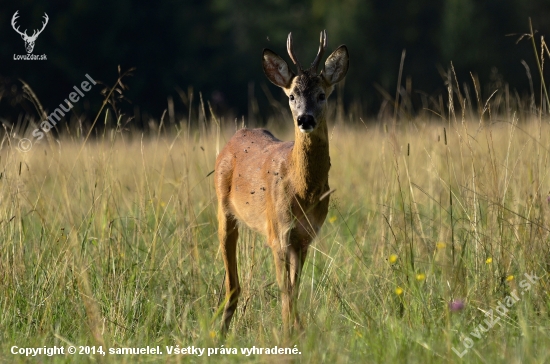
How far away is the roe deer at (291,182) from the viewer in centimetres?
459

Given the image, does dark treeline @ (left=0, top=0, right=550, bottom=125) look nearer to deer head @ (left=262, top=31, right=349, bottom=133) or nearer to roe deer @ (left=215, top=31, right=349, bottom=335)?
roe deer @ (left=215, top=31, right=349, bottom=335)

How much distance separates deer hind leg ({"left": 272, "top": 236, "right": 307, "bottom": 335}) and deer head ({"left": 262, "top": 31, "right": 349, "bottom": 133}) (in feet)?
2.30

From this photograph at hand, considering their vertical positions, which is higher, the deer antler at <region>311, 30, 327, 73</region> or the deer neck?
the deer antler at <region>311, 30, 327, 73</region>

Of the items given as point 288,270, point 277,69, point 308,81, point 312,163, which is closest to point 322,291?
point 288,270

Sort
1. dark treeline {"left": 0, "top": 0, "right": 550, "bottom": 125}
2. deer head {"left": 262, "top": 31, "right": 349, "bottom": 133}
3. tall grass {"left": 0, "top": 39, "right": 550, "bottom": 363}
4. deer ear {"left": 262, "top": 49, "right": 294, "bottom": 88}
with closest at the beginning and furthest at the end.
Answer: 1. tall grass {"left": 0, "top": 39, "right": 550, "bottom": 363}
2. deer head {"left": 262, "top": 31, "right": 349, "bottom": 133}
3. deer ear {"left": 262, "top": 49, "right": 294, "bottom": 88}
4. dark treeline {"left": 0, "top": 0, "right": 550, "bottom": 125}

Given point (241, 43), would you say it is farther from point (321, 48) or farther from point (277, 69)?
point (321, 48)

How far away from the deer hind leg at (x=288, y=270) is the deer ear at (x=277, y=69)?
0.95 m

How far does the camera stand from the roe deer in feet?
15.1

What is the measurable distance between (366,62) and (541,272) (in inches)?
1146

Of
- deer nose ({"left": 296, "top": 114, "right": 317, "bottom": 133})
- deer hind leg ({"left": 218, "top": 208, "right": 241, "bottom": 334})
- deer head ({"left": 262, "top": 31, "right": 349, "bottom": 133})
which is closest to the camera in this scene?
deer nose ({"left": 296, "top": 114, "right": 317, "bottom": 133})

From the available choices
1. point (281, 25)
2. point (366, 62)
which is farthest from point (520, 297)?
point (281, 25)

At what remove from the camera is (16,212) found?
5012 mm

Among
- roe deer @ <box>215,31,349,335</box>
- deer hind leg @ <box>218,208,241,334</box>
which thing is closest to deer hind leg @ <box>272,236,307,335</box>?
roe deer @ <box>215,31,349,335</box>

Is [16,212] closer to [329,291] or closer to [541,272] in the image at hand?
[329,291]
